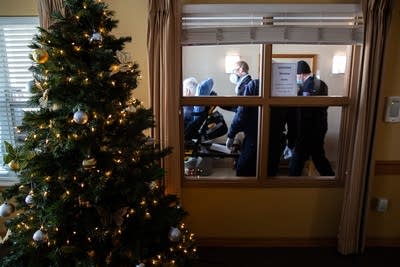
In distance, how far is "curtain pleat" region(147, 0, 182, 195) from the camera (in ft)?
6.85

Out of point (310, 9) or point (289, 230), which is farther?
point (289, 230)

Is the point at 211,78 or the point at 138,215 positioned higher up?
the point at 211,78

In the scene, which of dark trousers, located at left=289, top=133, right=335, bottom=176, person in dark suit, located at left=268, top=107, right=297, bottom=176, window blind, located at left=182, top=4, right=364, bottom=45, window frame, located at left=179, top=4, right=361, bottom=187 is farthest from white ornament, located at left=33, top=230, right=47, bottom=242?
dark trousers, located at left=289, top=133, right=335, bottom=176

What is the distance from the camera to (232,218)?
2.54 m

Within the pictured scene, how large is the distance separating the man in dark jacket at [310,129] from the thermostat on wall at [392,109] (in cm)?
45

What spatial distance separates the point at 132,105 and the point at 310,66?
1568 millimetres

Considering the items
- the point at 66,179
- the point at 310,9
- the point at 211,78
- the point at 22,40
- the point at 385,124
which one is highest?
the point at 310,9

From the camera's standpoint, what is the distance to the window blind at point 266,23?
215 centimetres

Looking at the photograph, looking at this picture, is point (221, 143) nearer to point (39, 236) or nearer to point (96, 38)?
point (96, 38)

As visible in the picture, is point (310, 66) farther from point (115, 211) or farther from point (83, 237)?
point (83, 237)

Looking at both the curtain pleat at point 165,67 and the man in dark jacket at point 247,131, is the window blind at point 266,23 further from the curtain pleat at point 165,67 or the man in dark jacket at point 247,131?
the man in dark jacket at point 247,131

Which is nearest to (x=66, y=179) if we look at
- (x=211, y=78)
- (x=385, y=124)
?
(x=211, y=78)

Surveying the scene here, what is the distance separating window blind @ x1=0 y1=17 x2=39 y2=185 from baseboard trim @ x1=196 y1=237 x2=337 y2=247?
5.87ft

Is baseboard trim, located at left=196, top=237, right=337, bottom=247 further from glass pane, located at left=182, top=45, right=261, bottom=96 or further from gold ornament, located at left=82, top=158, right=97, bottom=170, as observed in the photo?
gold ornament, located at left=82, top=158, right=97, bottom=170
